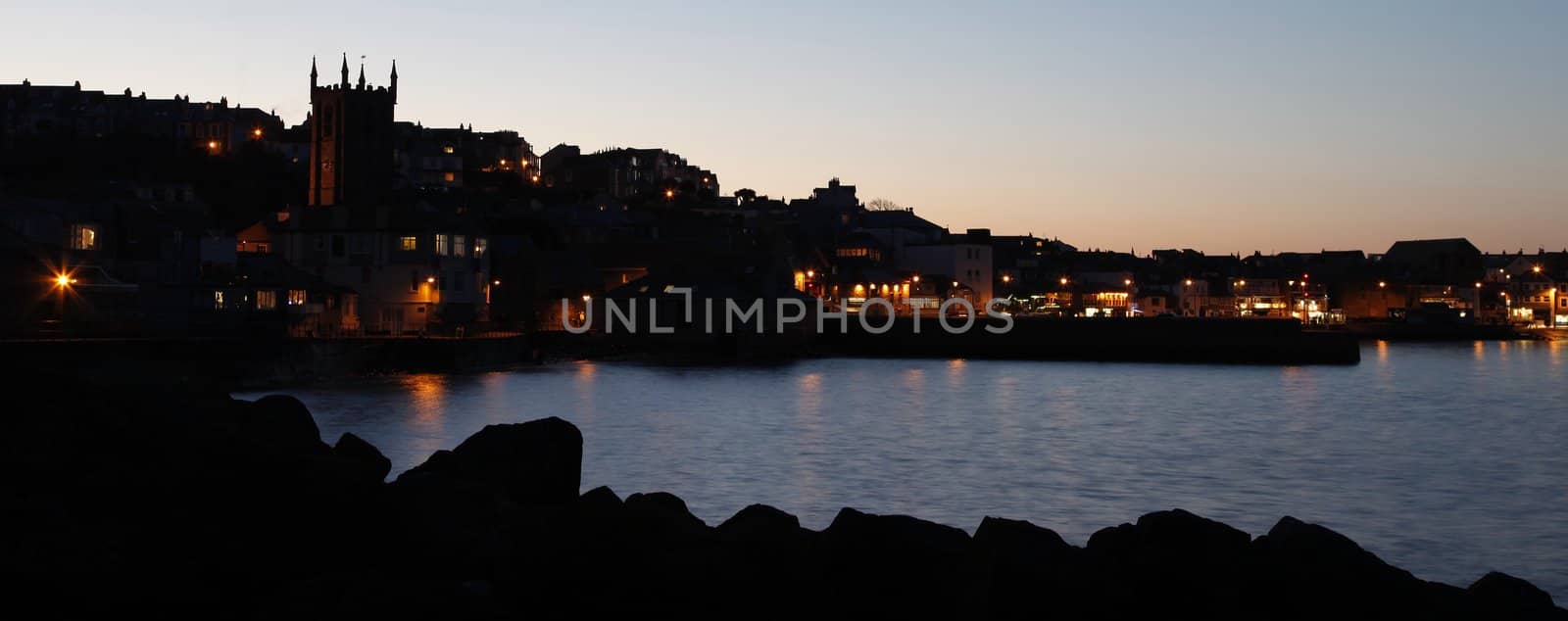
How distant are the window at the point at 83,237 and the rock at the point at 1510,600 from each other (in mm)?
51104

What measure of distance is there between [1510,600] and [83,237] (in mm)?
52233

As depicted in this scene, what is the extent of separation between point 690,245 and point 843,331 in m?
13.5

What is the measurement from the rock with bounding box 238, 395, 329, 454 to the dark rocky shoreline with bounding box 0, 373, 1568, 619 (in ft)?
10.1

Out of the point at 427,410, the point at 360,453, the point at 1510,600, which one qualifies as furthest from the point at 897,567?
the point at 427,410

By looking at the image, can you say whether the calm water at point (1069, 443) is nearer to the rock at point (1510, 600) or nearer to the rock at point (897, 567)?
the rock at point (1510, 600)

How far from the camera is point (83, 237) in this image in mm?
53688

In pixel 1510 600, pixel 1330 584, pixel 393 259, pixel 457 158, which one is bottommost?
pixel 1510 600

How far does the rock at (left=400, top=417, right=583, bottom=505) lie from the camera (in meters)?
17.3

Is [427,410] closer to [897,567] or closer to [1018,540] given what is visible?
[1018,540]

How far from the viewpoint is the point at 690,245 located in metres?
93.8

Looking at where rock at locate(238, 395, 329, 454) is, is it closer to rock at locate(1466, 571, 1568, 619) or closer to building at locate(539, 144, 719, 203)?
rock at locate(1466, 571, 1568, 619)

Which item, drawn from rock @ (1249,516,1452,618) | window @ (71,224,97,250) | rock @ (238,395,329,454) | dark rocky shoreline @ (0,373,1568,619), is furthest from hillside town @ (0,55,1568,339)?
rock @ (1249,516,1452,618)

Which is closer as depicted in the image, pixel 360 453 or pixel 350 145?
pixel 360 453

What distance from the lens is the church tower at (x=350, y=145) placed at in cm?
9575
